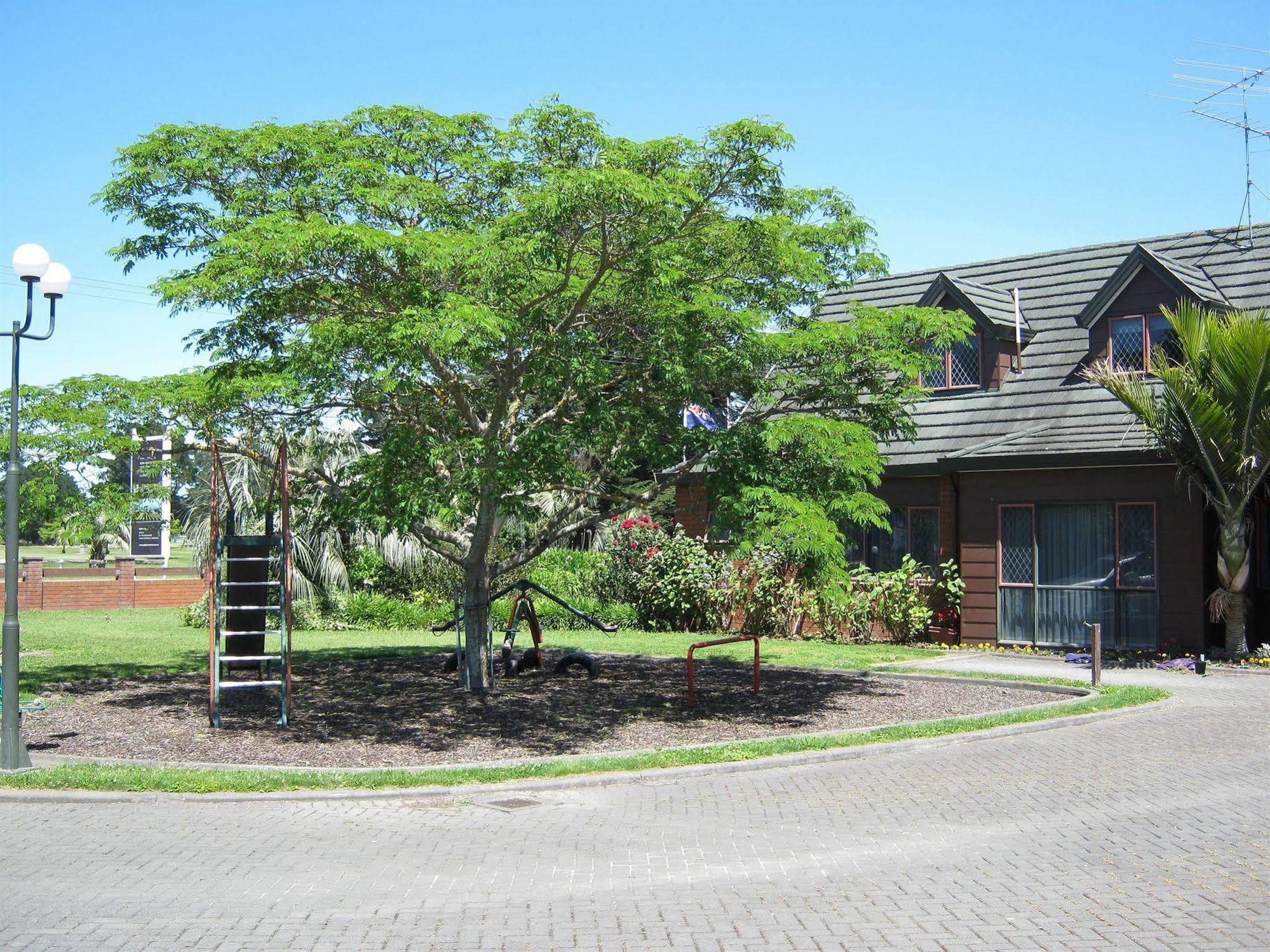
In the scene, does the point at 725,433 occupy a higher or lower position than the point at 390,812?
higher

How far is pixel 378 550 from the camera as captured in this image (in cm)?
2675

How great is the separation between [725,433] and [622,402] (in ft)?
5.69

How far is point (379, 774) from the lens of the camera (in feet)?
33.0

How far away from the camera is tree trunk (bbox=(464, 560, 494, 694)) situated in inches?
562

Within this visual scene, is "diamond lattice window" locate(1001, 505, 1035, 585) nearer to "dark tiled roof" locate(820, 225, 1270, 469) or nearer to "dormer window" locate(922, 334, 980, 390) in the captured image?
"dark tiled roof" locate(820, 225, 1270, 469)

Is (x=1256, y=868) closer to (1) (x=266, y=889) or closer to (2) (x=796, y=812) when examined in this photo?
(2) (x=796, y=812)

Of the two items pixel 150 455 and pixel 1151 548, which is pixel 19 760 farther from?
pixel 1151 548

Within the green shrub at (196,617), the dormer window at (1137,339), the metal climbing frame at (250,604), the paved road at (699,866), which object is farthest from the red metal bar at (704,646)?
the green shrub at (196,617)

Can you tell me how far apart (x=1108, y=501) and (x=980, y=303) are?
483 cm

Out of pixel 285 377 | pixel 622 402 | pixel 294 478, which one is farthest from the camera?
pixel 294 478

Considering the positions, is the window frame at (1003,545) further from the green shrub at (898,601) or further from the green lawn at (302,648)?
the green lawn at (302,648)

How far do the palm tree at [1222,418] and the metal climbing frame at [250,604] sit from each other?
12.3m

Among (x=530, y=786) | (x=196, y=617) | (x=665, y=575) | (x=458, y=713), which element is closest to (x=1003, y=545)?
(x=665, y=575)

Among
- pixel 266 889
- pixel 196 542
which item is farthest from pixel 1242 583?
pixel 196 542
